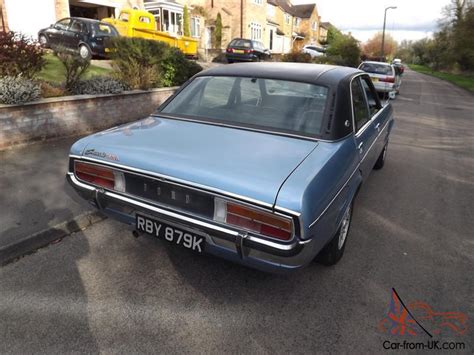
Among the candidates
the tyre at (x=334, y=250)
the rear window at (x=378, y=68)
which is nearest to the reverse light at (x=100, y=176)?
the tyre at (x=334, y=250)

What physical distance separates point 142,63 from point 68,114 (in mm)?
2832

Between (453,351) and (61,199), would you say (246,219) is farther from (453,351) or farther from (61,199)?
(61,199)

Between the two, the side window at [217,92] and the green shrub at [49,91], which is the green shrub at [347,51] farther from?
the side window at [217,92]

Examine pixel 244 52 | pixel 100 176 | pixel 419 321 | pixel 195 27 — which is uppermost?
pixel 195 27

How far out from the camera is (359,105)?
366 centimetres

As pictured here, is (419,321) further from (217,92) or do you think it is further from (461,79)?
(461,79)

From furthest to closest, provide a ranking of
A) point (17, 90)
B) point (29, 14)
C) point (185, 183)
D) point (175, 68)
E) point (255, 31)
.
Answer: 1. point (255, 31)
2. point (29, 14)
3. point (175, 68)
4. point (17, 90)
5. point (185, 183)

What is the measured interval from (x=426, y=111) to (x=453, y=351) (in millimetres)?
12689

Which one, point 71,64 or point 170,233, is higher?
point 71,64

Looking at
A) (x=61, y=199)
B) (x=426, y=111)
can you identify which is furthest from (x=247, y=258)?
(x=426, y=111)

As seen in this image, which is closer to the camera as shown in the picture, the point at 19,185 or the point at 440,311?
the point at 440,311

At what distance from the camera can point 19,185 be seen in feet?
14.6

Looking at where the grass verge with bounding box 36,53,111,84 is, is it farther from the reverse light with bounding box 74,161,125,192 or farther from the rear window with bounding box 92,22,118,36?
the reverse light with bounding box 74,161,125,192

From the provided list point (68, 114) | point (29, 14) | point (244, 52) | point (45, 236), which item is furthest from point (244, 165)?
point (244, 52)
